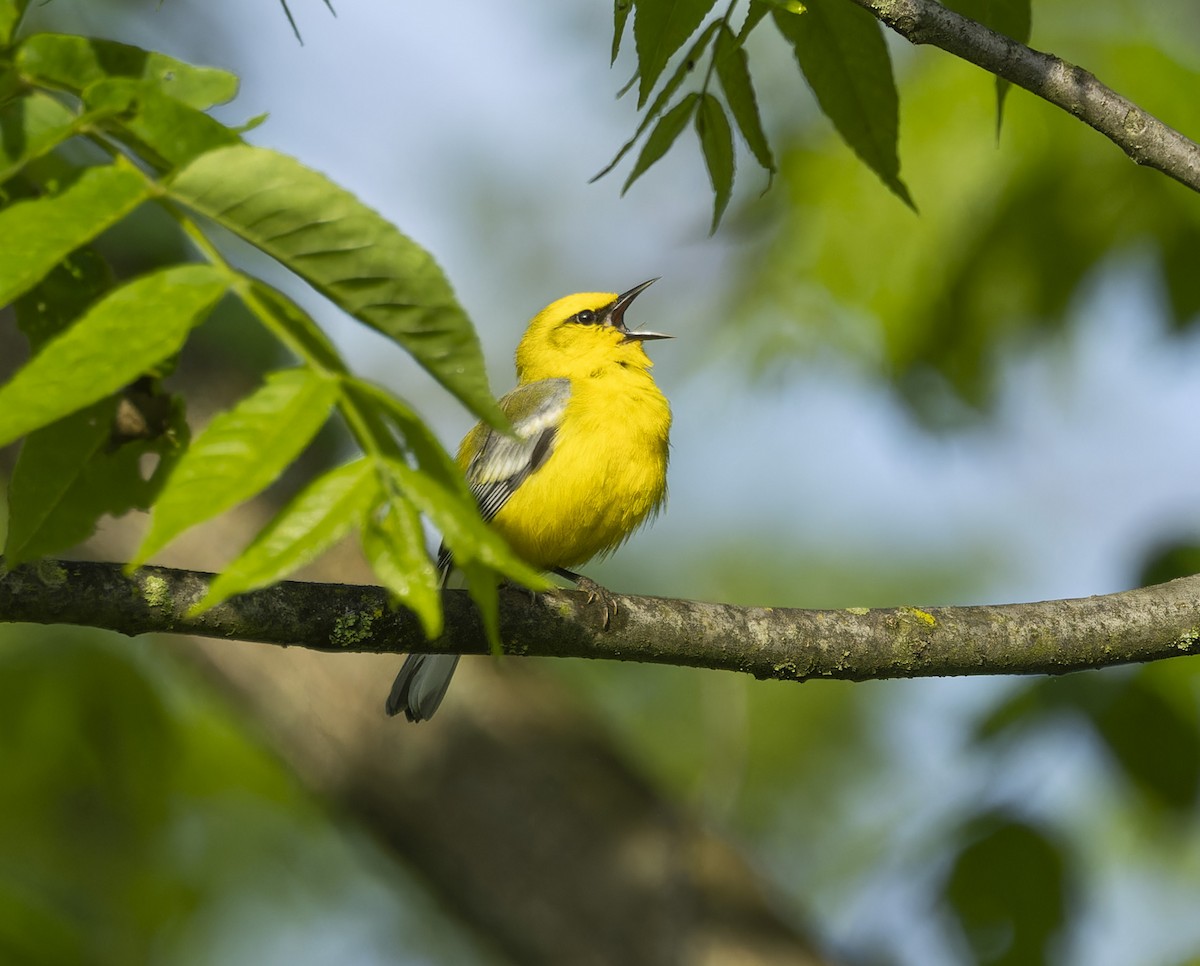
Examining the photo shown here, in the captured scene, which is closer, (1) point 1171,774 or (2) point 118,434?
(2) point 118,434

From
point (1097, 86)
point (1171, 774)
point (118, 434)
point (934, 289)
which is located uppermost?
point (1097, 86)

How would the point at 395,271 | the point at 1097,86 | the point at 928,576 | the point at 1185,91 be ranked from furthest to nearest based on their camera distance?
the point at 928,576 < the point at 1185,91 < the point at 1097,86 < the point at 395,271

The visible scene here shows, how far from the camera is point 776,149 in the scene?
654 cm

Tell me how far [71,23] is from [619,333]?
3.60 meters

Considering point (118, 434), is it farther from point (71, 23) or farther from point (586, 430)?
point (71, 23)

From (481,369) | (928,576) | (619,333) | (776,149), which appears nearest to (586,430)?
(619,333)

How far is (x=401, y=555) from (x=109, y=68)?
1158 millimetres

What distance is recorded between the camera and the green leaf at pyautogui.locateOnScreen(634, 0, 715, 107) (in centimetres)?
272

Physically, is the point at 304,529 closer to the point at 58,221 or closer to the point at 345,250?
the point at 345,250

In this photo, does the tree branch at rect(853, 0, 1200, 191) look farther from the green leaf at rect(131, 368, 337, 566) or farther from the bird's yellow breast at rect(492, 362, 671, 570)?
the bird's yellow breast at rect(492, 362, 671, 570)

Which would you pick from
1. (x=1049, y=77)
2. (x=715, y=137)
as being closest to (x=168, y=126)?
(x=715, y=137)

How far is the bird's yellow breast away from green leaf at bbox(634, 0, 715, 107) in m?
2.88

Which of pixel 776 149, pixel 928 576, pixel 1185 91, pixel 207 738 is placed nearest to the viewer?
pixel 1185 91

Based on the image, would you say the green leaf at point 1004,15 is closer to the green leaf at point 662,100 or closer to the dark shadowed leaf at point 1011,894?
the green leaf at point 662,100
